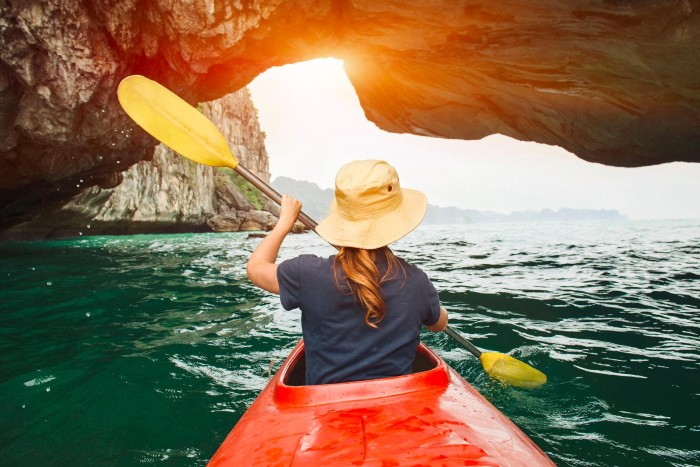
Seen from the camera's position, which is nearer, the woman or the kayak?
the kayak

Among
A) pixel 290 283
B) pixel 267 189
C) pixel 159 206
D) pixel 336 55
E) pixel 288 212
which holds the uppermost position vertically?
pixel 336 55

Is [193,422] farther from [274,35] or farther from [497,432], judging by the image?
[274,35]

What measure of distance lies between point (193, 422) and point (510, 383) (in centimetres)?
234

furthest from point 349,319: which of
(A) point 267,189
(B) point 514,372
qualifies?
(B) point 514,372

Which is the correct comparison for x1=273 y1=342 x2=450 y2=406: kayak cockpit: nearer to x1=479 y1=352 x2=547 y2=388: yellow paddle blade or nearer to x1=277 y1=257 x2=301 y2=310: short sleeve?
x1=277 y1=257 x2=301 y2=310: short sleeve

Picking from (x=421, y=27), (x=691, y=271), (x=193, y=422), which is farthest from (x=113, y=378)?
(x=691, y=271)

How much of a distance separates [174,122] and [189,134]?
170 mm

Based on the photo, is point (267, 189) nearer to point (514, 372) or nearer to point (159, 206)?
point (514, 372)

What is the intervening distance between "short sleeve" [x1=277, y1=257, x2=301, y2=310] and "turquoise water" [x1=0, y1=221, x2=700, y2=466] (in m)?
1.20

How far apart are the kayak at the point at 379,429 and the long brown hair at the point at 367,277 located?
0.29 meters

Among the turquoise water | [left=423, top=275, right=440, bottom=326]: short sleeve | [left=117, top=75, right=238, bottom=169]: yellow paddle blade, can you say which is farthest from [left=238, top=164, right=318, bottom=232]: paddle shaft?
[left=423, top=275, right=440, bottom=326]: short sleeve

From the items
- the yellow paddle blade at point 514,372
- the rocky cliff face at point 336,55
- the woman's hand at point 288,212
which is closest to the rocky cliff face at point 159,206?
the rocky cliff face at point 336,55

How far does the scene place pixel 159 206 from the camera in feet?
99.2

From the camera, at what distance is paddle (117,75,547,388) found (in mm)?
3221
